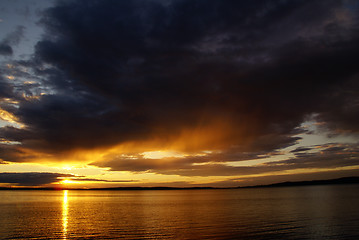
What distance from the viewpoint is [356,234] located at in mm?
35938

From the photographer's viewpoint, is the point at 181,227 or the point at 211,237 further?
the point at 181,227

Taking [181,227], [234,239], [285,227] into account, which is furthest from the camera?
[181,227]

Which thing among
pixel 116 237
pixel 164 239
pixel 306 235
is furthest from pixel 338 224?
pixel 116 237

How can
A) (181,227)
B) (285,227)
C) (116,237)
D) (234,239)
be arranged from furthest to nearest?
(181,227) < (285,227) < (116,237) < (234,239)

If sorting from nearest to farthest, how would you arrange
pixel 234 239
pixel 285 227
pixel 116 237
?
A: pixel 234 239, pixel 116 237, pixel 285 227

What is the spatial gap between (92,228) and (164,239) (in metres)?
16.9

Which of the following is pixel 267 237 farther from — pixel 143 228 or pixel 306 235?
pixel 143 228

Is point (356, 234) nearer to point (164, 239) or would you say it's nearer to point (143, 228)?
point (164, 239)

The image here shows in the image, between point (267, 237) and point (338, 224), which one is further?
point (338, 224)

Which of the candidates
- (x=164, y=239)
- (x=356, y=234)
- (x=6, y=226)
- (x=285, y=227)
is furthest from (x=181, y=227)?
(x=6, y=226)

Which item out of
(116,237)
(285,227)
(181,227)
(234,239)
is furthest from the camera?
(181,227)

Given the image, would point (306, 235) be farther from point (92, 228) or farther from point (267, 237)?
point (92, 228)

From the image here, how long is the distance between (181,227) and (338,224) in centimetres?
2599

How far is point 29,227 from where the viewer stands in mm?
47875
